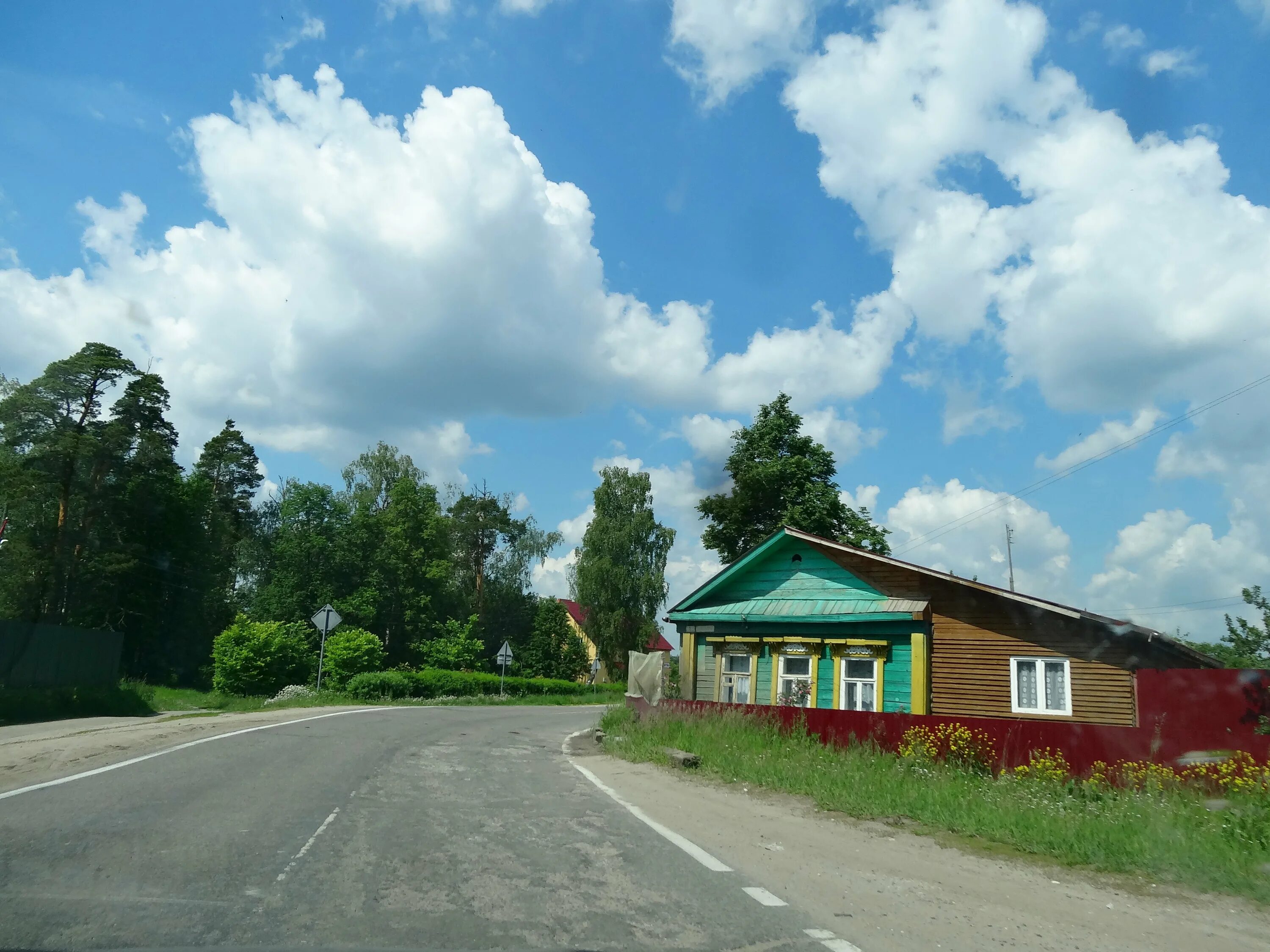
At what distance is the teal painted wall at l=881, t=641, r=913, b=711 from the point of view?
66.2ft

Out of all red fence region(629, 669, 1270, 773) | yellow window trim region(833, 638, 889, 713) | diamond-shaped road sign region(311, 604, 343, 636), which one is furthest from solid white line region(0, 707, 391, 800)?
yellow window trim region(833, 638, 889, 713)

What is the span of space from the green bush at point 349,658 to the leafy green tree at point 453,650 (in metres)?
11.7

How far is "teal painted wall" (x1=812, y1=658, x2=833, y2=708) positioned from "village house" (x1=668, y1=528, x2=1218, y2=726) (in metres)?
0.03

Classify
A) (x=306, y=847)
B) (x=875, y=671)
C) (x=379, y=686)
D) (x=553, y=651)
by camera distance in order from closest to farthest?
(x=306, y=847) → (x=875, y=671) → (x=379, y=686) → (x=553, y=651)

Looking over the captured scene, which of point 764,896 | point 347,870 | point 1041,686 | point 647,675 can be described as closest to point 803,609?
point 647,675

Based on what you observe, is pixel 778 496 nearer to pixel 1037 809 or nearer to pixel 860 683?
pixel 860 683

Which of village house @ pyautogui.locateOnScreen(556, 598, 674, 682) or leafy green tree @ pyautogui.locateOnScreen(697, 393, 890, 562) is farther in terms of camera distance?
village house @ pyautogui.locateOnScreen(556, 598, 674, 682)

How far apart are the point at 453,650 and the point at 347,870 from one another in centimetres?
5322

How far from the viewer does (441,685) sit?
1746 inches

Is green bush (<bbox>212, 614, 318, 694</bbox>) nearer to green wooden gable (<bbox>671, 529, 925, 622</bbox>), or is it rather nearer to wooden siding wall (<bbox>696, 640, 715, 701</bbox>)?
green wooden gable (<bbox>671, 529, 925, 622</bbox>)

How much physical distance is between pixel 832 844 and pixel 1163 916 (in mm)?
2909

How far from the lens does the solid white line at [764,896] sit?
245 inches

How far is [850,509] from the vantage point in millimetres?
43094

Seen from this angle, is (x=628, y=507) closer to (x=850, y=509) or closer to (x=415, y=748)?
(x=850, y=509)
